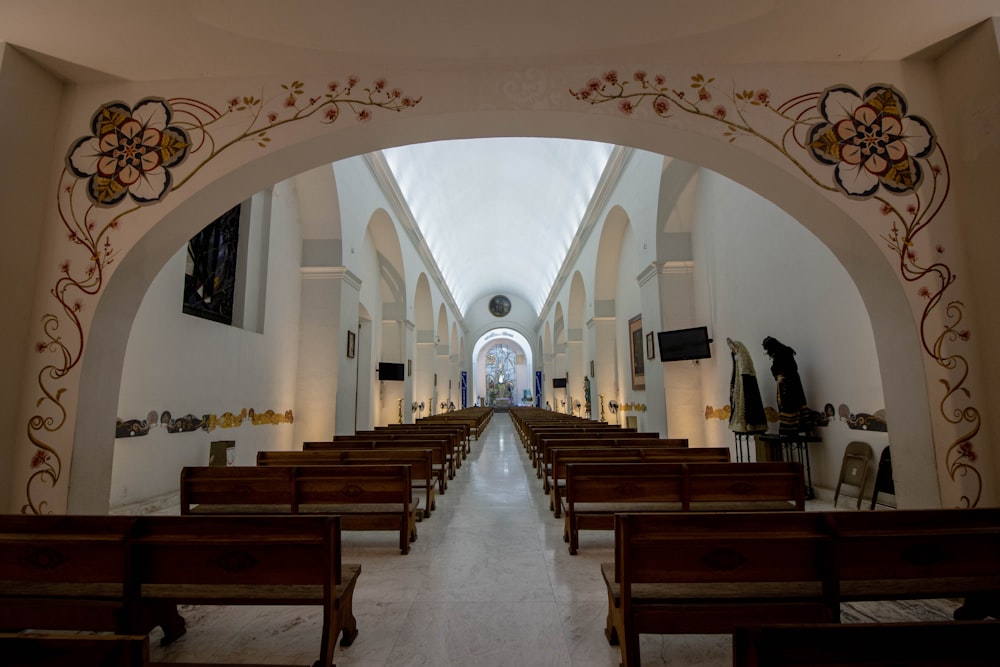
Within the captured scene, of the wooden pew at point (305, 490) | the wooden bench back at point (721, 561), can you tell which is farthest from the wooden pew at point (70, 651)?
the wooden pew at point (305, 490)

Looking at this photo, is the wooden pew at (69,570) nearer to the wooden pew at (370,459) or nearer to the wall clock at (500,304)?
the wooden pew at (370,459)

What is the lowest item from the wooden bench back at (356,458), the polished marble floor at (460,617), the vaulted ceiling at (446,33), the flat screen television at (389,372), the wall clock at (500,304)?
the polished marble floor at (460,617)

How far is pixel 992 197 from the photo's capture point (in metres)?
2.97

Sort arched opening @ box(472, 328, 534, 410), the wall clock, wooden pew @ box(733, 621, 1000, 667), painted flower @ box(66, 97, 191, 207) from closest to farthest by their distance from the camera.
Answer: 1. wooden pew @ box(733, 621, 1000, 667)
2. painted flower @ box(66, 97, 191, 207)
3. the wall clock
4. arched opening @ box(472, 328, 534, 410)

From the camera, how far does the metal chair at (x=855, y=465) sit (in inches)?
185

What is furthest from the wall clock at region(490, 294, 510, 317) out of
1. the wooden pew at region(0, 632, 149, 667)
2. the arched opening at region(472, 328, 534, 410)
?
the wooden pew at region(0, 632, 149, 667)

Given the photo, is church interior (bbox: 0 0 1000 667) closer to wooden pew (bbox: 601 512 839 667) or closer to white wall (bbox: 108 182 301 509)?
white wall (bbox: 108 182 301 509)

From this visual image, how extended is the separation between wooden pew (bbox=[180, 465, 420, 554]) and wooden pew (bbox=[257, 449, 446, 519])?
2.76 feet

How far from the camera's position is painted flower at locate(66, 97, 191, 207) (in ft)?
11.0

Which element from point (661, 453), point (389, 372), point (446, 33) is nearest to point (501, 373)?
point (389, 372)

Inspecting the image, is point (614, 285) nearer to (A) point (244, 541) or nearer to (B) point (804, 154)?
(B) point (804, 154)

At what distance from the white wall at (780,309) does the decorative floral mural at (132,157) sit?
435 centimetres

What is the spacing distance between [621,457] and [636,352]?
737 cm

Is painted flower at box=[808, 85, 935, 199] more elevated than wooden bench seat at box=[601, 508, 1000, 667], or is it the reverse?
painted flower at box=[808, 85, 935, 199]
